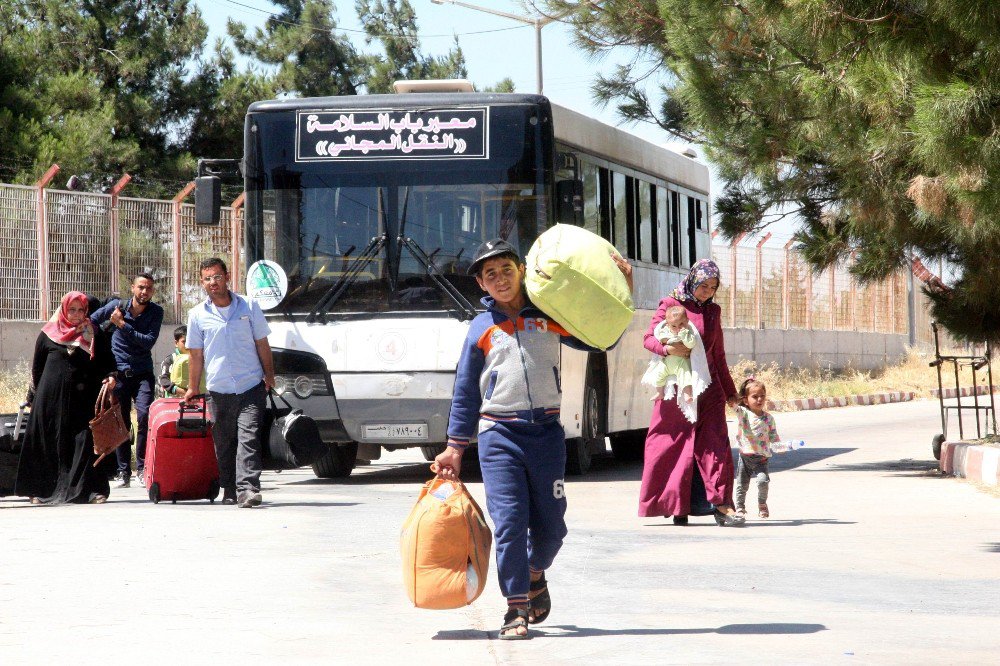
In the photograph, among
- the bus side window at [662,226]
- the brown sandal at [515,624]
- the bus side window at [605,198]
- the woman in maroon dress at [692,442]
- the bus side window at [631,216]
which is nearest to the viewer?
the brown sandal at [515,624]

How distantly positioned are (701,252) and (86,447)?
881 cm

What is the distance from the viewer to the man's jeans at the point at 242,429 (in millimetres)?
11375

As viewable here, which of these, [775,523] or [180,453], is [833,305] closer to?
[775,523]

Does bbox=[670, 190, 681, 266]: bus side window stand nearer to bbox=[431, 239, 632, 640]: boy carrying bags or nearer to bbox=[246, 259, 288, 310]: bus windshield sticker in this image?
bbox=[246, 259, 288, 310]: bus windshield sticker

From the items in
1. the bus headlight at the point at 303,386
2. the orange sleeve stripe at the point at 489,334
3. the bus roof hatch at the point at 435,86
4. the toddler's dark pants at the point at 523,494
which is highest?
the bus roof hatch at the point at 435,86

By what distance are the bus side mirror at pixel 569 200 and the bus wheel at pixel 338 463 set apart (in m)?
3.19

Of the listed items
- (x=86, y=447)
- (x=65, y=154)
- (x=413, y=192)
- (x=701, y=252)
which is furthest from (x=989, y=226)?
(x=65, y=154)

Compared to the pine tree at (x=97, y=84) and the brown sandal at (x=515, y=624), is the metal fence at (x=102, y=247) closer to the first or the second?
the pine tree at (x=97, y=84)

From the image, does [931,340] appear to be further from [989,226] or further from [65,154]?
[989,226]

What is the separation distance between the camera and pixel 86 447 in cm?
1208

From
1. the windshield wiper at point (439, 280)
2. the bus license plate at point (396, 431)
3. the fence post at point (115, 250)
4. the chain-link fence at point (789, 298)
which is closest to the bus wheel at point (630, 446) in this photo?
the bus license plate at point (396, 431)

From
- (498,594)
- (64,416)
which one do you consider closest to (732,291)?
(64,416)

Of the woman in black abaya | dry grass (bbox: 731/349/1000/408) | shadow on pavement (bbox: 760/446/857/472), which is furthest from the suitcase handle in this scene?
dry grass (bbox: 731/349/1000/408)

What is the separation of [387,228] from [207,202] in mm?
1547
